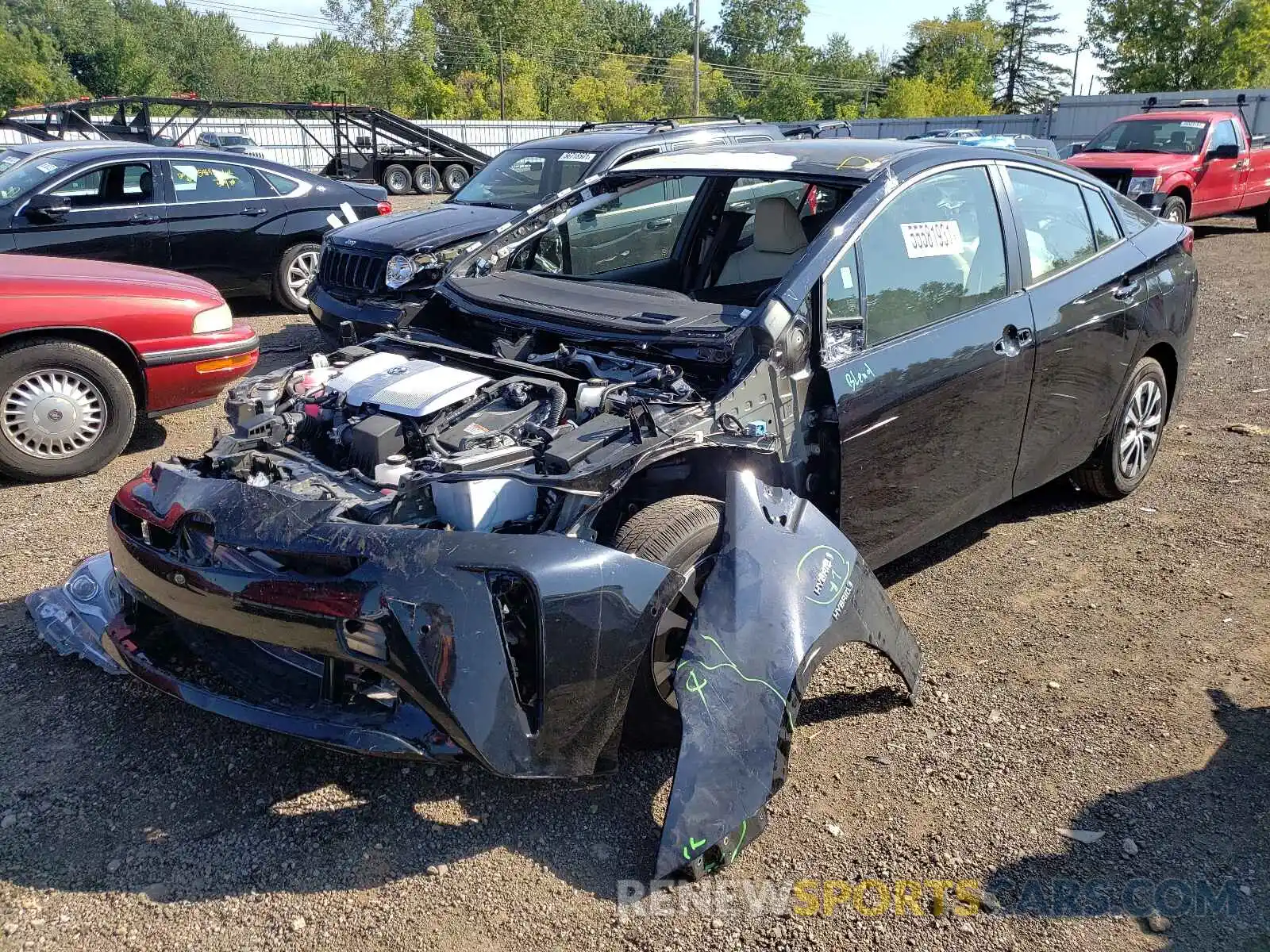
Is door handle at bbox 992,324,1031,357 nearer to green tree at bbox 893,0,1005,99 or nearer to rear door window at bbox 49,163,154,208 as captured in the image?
rear door window at bbox 49,163,154,208

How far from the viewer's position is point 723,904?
2539mm

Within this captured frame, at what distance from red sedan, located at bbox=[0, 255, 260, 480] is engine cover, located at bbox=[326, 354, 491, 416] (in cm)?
240

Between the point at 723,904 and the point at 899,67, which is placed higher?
the point at 899,67

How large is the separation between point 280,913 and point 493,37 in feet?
197

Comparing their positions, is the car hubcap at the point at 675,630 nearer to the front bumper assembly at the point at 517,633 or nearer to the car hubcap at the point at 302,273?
the front bumper assembly at the point at 517,633

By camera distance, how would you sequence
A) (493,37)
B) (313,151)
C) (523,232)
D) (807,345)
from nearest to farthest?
(807,345), (523,232), (313,151), (493,37)

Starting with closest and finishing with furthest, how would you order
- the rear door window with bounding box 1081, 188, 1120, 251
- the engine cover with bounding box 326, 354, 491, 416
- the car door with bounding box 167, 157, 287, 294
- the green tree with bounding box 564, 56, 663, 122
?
the engine cover with bounding box 326, 354, 491, 416, the rear door window with bounding box 1081, 188, 1120, 251, the car door with bounding box 167, 157, 287, 294, the green tree with bounding box 564, 56, 663, 122

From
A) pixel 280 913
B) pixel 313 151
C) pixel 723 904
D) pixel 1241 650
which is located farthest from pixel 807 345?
pixel 313 151

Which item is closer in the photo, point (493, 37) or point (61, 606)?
point (61, 606)

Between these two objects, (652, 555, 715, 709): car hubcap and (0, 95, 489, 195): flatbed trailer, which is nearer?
(652, 555, 715, 709): car hubcap

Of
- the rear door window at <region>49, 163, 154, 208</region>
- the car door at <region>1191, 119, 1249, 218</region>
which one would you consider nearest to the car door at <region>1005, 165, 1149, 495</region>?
the rear door window at <region>49, 163, 154, 208</region>

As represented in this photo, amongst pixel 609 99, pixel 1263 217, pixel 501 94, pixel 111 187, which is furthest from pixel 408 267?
pixel 609 99

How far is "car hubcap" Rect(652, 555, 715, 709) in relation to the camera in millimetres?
2871

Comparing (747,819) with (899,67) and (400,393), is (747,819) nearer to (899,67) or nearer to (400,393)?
(400,393)
